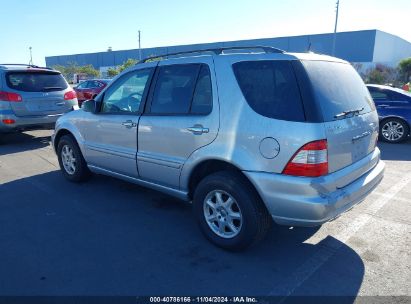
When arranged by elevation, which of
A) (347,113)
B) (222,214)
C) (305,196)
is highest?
(347,113)

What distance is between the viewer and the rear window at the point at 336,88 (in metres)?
2.87

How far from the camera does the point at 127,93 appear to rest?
169 inches

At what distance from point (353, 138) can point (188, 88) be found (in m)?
1.67

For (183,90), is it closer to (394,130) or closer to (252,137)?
(252,137)

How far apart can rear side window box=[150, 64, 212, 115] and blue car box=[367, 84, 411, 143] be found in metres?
6.67

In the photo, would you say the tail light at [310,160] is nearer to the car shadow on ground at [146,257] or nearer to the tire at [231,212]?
the tire at [231,212]

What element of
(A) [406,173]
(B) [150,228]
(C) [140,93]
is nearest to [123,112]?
(C) [140,93]

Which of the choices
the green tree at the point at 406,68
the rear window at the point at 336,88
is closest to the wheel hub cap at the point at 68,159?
the rear window at the point at 336,88

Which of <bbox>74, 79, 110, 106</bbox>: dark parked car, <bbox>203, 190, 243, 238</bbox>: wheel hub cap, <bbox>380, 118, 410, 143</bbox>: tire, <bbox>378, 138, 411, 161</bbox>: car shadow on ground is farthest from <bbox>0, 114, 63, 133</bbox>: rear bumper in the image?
<bbox>74, 79, 110, 106</bbox>: dark parked car

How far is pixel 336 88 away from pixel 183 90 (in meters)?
1.51

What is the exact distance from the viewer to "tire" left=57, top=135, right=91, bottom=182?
5121mm

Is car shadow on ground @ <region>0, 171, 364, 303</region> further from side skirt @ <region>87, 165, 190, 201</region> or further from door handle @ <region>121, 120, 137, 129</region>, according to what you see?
door handle @ <region>121, 120, 137, 129</region>

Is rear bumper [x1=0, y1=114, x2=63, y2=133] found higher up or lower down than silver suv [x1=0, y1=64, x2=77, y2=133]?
lower down

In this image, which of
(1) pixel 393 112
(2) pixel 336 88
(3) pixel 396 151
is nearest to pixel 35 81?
(2) pixel 336 88
